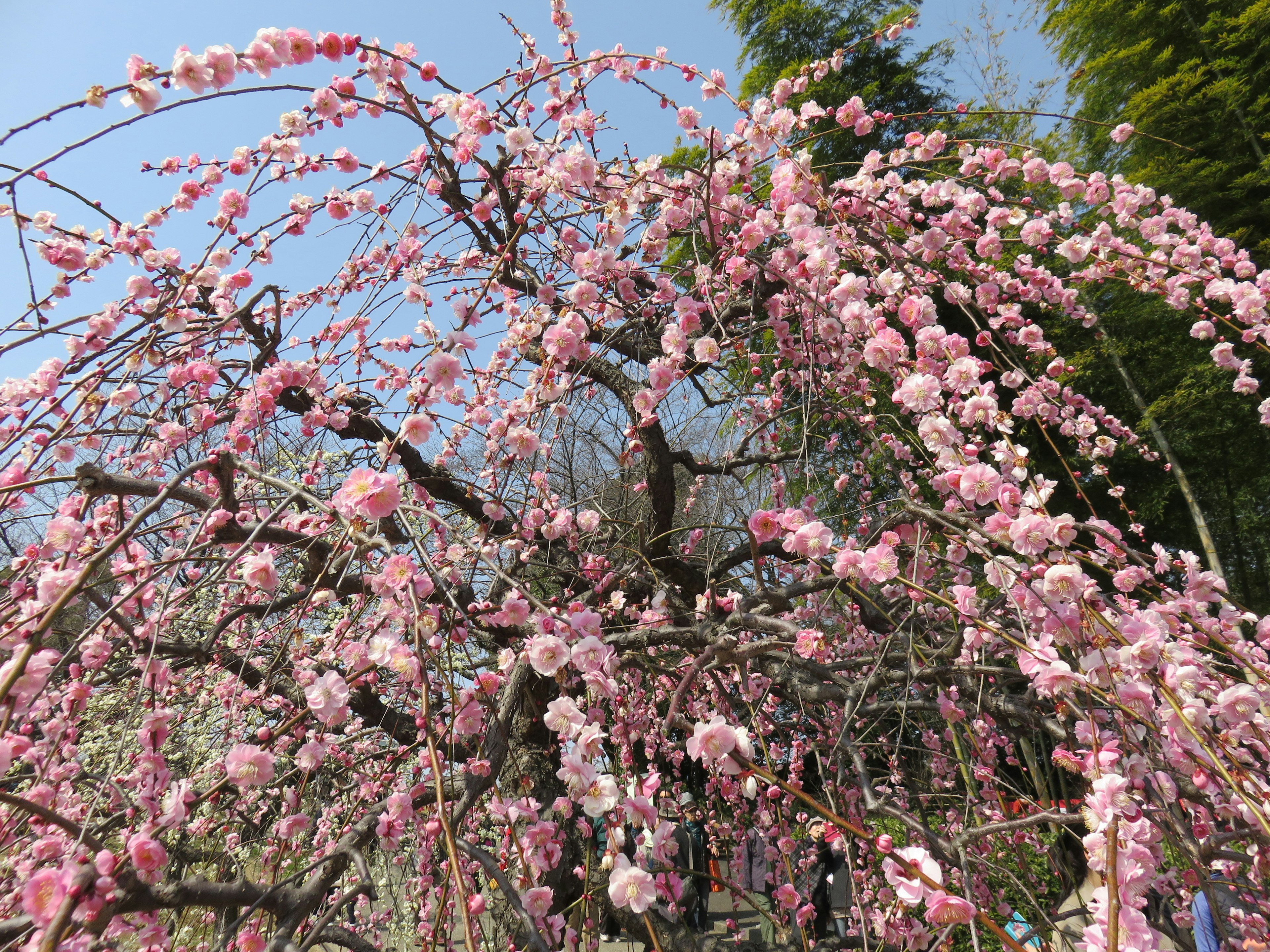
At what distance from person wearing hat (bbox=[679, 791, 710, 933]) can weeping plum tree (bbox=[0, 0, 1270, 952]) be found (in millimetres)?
468

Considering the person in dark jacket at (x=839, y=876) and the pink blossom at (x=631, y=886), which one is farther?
the person in dark jacket at (x=839, y=876)

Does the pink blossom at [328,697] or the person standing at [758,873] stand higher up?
the pink blossom at [328,697]

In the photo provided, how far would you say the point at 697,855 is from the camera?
4.40 meters

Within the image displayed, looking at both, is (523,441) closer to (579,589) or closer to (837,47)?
(579,589)

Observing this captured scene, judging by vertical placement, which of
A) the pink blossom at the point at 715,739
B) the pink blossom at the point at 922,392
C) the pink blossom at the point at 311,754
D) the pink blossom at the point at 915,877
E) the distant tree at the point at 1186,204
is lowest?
the pink blossom at the point at 915,877

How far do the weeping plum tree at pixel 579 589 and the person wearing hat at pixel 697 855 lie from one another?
1.54 feet

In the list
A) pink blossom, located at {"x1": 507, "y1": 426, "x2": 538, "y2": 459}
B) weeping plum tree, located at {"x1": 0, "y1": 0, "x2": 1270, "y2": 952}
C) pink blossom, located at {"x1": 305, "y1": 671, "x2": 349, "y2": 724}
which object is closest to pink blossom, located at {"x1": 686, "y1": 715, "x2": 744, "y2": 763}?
weeping plum tree, located at {"x1": 0, "y1": 0, "x2": 1270, "y2": 952}

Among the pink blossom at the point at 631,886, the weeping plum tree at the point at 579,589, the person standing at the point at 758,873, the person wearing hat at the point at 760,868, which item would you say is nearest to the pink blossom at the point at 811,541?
the weeping plum tree at the point at 579,589

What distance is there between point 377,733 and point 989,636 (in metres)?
2.48

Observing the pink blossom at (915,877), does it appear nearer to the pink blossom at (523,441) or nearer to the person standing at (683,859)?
the person standing at (683,859)

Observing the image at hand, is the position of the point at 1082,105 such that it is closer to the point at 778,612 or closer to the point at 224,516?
the point at 778,612

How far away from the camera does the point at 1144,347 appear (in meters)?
6.90

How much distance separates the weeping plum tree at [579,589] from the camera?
1137 mm

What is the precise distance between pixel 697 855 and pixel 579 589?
8.05 ft
